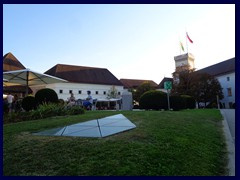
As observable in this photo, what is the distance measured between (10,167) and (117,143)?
89.9 inches

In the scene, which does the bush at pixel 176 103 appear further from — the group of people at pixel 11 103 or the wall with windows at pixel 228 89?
the wall with windows at pixel 228 89

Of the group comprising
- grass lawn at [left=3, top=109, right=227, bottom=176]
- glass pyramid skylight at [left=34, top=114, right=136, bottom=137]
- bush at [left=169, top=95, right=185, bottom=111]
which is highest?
bush at [left=169, top=95, right=185, bottom=111]

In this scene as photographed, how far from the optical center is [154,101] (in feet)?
65.5

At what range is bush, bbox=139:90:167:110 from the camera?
1978 cm

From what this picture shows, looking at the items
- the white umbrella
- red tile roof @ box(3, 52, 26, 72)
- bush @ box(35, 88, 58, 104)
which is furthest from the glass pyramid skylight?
red tile roof @ box(3, 52, 26, 72)

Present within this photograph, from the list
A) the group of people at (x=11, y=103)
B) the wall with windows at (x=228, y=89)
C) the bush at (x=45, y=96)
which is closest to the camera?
the group of people at (x=11, y=103)

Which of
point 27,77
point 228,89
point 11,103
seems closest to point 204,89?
point 228,89

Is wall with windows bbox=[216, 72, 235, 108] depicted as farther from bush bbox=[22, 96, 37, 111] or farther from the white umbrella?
bush bbox=[22, 96, 37, 111]

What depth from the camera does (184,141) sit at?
6020 mm

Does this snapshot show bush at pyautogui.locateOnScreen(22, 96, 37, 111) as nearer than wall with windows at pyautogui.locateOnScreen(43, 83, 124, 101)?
Yes

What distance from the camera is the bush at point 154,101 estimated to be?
779 inches

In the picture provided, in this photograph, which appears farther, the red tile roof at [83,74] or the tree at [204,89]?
the red tile roof at [83,74]

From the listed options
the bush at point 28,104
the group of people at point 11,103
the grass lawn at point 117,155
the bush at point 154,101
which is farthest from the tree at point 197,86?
the grass lawn at point 117,155
